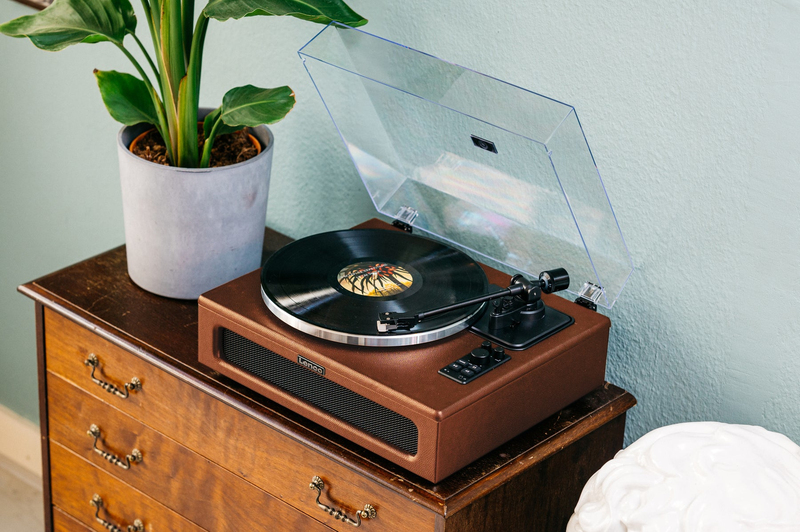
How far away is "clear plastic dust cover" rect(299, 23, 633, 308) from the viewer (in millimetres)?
1264

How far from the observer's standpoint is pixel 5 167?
2.37 m

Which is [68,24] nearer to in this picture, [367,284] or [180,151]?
[180,151]

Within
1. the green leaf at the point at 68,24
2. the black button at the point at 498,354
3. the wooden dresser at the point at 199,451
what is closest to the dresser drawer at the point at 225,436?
the wooden dresser at the point at 199,451

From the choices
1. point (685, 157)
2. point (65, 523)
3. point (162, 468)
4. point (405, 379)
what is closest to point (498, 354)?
point (405, 379)

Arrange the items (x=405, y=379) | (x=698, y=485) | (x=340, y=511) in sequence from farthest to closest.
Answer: (x=340, y=511)
(x=405, y=379)
(x=698, y=485)

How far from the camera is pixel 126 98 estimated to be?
157 cm

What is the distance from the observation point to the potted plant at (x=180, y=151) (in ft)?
4.71

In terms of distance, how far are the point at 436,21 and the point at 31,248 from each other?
4.62 ft

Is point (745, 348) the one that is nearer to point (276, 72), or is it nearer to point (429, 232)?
point (429, 232)

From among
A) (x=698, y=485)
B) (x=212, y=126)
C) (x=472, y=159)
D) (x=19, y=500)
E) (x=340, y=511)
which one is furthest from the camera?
(x=19, y=500)

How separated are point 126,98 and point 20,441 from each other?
1.41m

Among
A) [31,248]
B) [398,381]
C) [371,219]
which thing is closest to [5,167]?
[31,248]

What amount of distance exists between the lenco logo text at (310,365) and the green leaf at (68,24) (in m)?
0.61

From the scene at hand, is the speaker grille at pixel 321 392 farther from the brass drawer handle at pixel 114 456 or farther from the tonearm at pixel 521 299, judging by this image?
the brass drawer handle at pixel 114 456
